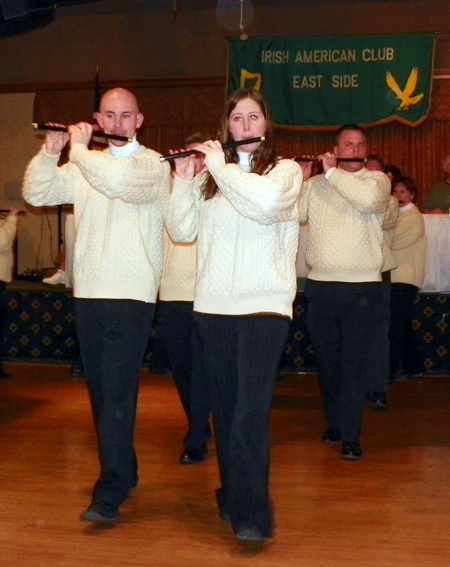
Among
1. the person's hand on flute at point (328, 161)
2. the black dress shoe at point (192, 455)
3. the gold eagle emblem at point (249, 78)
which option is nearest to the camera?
the black dress shoe at point (192, 455)

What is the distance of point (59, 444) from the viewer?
448 cm

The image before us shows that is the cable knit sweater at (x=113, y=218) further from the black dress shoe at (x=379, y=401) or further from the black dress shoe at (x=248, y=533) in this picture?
the black dress shoe at (x=379, y=401)

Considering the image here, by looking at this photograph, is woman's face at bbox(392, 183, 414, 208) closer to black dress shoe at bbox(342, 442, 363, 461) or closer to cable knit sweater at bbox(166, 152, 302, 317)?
black dress shoe at bbox(342, 442, 363, 461)

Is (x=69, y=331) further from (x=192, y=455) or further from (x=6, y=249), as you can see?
(x=192, y=455)

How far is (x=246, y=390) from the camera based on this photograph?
2883 mm

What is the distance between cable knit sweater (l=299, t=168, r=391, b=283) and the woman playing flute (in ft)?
4.02

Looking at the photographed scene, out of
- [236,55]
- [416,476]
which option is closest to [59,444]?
[416,476]

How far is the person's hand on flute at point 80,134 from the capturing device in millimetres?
3166

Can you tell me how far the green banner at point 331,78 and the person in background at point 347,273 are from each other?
577 centimetres

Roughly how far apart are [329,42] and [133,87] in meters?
2.40

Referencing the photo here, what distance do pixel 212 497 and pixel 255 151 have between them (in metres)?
1.39

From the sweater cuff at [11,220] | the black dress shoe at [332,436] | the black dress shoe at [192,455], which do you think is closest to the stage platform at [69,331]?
the sweater cuff at [11,220]

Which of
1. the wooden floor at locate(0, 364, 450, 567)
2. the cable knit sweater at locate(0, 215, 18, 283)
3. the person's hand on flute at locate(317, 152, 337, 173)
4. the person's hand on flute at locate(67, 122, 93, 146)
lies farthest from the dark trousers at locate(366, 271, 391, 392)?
the person's hand on flute at locate(67, 122, 93, 146)

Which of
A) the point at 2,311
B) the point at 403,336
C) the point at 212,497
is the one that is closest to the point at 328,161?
the point at 212,497
